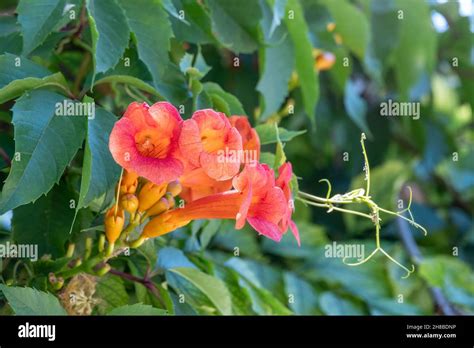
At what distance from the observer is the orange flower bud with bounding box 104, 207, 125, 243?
974 mm

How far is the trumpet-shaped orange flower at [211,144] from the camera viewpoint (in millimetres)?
906

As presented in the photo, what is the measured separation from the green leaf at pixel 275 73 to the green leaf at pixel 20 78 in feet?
1.50

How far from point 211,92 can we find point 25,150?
37cm

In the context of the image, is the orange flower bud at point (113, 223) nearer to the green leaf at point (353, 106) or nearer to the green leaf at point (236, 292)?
the green leaf at point (236, 292)

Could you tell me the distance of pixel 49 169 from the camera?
3.07 ft

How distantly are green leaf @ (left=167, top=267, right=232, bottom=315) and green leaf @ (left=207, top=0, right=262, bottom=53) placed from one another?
40 centimetres

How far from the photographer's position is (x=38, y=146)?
0.94 meters

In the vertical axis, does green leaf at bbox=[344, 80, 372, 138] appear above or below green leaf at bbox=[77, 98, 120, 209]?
above

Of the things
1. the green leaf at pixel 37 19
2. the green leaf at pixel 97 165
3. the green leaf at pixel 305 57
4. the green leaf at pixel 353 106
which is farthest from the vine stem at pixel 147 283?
the green leaf at pixel 353 106

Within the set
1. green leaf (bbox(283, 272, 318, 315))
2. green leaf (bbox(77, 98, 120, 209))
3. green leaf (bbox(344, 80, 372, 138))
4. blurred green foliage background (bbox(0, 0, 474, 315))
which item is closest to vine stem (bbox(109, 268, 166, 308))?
blurred green foliage background (bbox(0, 0, 474, 315))

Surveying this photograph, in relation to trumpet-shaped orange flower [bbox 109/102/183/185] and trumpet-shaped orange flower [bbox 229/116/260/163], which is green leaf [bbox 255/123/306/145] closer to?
trumpet-shaped orange flower [bbox 229/116/260/163]
